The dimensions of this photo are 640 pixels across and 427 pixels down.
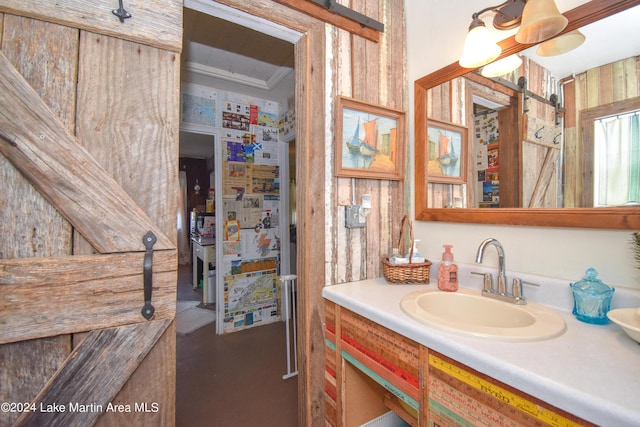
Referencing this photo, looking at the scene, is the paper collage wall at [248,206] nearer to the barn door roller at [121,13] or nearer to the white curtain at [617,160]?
the barn door roller at [121,13]

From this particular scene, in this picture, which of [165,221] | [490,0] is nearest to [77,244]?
[165,221]

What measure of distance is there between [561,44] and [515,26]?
0.66ft

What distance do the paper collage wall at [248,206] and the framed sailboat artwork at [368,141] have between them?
70.2 inches

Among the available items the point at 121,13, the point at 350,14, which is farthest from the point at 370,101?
the point at 121,13

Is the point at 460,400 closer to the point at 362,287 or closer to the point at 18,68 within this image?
the point at 362,287

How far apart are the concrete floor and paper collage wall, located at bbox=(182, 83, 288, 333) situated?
309mm

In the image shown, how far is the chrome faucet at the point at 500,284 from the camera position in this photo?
1.06 m

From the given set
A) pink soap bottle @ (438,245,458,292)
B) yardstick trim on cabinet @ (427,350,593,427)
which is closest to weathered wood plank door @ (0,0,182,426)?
yardstick trim on cabinet @ (427,350,593,427)

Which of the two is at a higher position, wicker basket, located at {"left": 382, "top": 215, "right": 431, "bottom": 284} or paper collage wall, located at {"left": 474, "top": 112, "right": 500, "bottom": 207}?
paper collage wall, located at {"left": 474, "top": 112, "right": 500, "bottom": 207}

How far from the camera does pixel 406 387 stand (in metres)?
0.90

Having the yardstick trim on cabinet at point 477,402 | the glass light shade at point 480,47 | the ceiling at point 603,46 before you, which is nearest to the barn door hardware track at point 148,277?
the yardstick trim on cabinet at point 477,402

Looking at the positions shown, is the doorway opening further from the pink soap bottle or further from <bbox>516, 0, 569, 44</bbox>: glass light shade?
the pink soap bottle

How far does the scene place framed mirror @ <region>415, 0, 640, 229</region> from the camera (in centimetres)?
95

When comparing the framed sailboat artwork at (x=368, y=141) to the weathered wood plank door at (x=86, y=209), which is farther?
the framed sailboat artwork at (x=368, y=141)
